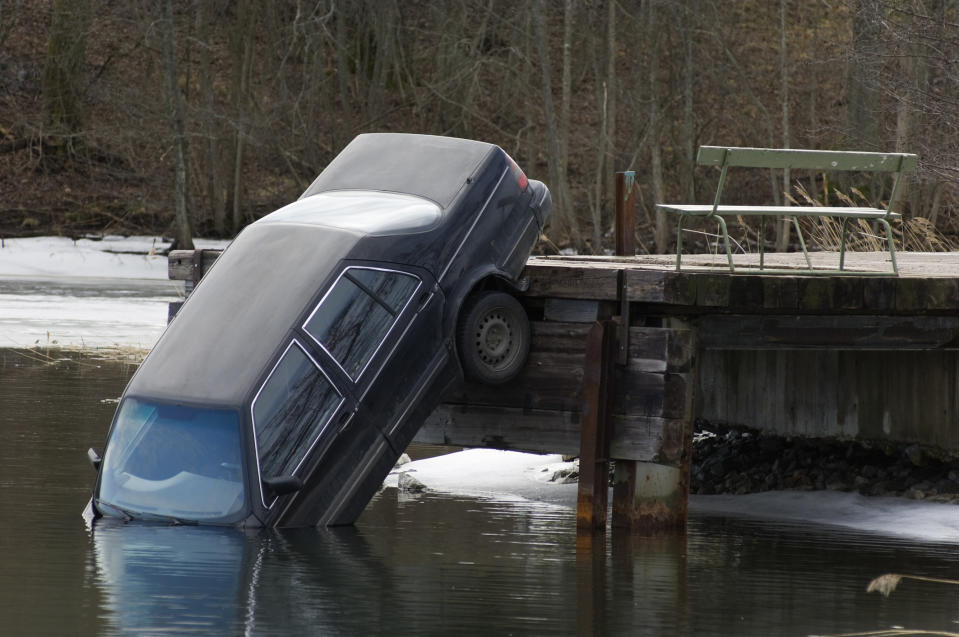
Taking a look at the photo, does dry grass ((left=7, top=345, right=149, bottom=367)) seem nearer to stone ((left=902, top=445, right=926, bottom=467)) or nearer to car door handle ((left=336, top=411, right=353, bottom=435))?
car door handle ((left=336, top=411, right=353, bottom=435))

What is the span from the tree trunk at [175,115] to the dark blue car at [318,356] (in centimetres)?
2688

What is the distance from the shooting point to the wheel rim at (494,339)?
9.83 metres

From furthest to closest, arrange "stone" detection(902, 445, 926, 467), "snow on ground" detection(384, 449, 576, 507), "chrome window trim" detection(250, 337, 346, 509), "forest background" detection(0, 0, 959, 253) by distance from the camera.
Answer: "forest background" detection(0, 0, 959, 253)
"snow on ground" detection(384, 449, 576, 507)
"stone" detection(902, 445, 926, 467)
"chrome window trim" detection(250, 337, 346, 509)

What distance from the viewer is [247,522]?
8.86 meters

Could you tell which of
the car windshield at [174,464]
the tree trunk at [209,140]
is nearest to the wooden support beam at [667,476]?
the car windshield at [174,464]

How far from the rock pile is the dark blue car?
9.11 ft

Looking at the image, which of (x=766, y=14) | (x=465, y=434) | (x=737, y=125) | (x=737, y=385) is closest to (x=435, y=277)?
(x=465, y=434)

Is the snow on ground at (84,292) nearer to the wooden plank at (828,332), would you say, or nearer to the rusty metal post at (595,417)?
the rusty metal post at (595,417)

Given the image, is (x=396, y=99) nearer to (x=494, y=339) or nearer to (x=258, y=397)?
(x=494, y=339)

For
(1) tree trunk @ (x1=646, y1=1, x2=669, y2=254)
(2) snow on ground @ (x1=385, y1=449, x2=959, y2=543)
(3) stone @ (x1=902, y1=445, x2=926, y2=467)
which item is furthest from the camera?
(1) tree trunk @ (x1=646, y1=1, x2=669, y2=254)

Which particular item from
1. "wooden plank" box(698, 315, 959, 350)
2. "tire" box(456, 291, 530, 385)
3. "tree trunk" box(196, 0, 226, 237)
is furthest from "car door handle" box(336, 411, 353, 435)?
"tree trunk" box(196, 0, 226, 237)

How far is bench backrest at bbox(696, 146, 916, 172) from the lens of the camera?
959 centimetres

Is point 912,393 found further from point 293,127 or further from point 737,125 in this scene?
point 293,127

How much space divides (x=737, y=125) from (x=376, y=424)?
90.6 ft
